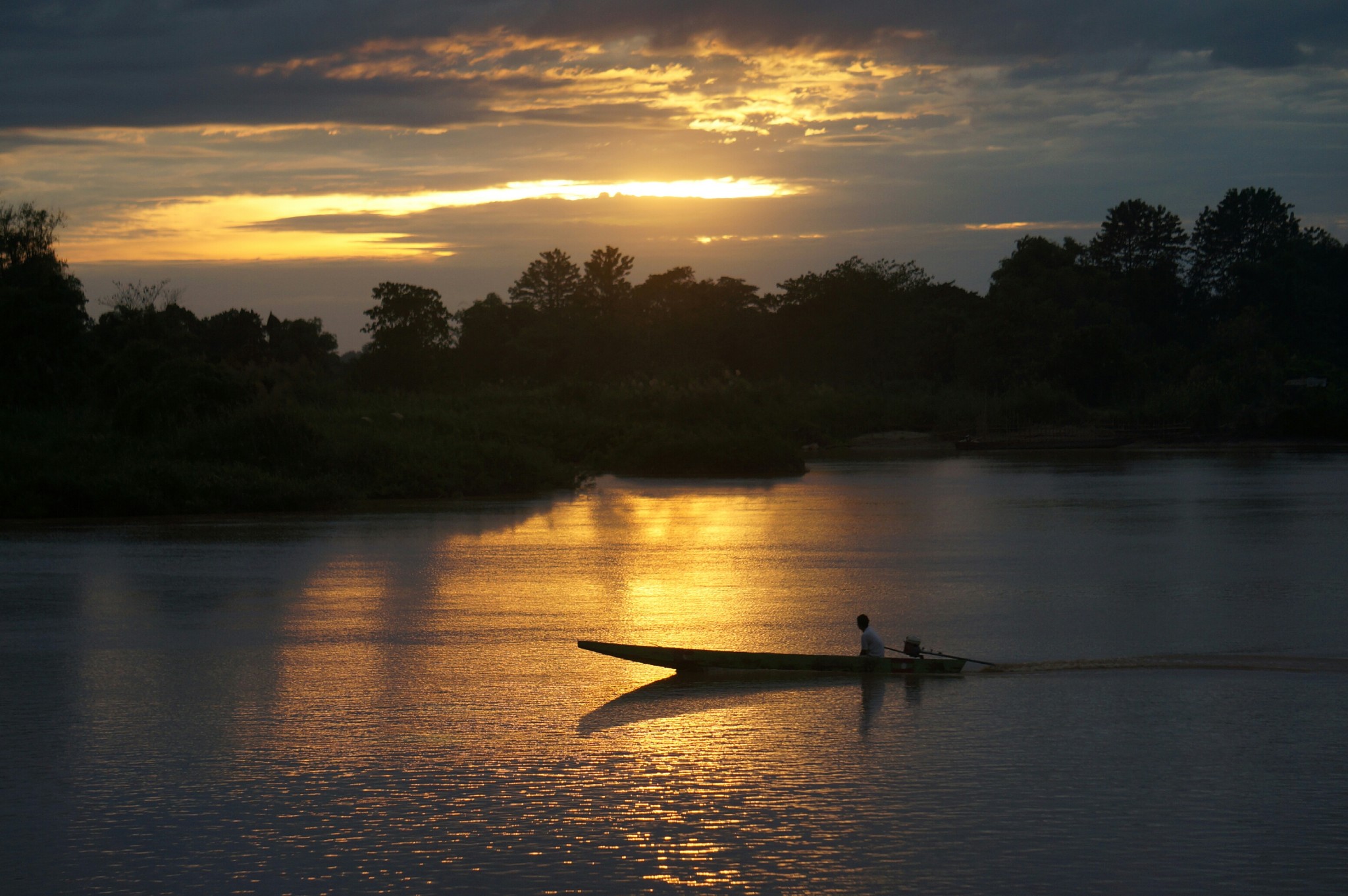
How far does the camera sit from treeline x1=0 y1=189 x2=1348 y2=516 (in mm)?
32344

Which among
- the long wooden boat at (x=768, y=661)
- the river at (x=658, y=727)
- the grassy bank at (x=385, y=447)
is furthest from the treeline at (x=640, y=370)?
the long wooden boat at (x=768, y=661)

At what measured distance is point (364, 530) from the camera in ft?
86.5

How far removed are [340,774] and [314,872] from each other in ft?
6.13

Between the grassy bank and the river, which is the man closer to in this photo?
the river

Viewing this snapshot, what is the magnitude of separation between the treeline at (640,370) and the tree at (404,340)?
0.41 ft

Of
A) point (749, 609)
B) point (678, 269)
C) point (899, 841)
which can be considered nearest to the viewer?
point (899, 841)

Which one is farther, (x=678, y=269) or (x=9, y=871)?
(x=678, y=269)

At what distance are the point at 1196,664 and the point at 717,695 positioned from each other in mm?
4966

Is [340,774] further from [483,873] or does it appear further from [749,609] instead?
[749,609]

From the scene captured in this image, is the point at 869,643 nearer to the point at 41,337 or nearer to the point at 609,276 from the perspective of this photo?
the point at 41,337

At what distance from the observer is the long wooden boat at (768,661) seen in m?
12.2

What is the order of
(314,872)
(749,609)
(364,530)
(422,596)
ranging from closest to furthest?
(314,872) < (749,609) < (422,596) < (364,530)

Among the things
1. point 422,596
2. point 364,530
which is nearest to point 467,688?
point 422,596

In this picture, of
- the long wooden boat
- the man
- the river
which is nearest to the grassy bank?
the river
